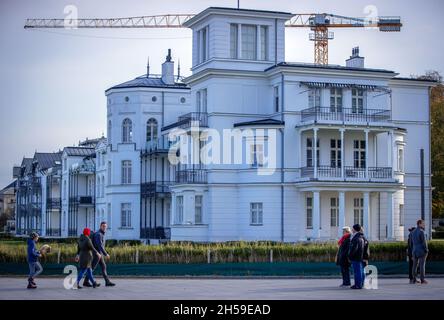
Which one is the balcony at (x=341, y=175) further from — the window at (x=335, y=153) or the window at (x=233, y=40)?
the window at (x=233, y=40)

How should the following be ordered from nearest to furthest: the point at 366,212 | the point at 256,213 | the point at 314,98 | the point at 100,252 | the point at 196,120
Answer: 1. the point at 100,252
2. the point at 366,212
3. the point at 256,213
4. the point at 314,98
5. the point at 196,120

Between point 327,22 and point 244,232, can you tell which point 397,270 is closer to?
point 244,232

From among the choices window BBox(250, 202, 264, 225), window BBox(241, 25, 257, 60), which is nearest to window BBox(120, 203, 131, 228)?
window BBox(250, 202, 264, 225)

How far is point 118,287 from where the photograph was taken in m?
27.5

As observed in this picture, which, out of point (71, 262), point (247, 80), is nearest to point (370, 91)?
point (247, 80)

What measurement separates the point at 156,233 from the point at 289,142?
53.3 feet

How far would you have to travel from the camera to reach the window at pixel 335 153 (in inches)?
2311

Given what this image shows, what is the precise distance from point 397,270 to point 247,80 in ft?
89.1

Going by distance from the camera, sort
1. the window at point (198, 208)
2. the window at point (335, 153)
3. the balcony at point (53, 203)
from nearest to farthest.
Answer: the window at point (335, 153) → the window at point (198, 208) → the balcony at point (53, 203)

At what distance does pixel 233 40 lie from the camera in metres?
59.7

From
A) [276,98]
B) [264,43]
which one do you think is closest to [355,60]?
[264,43]

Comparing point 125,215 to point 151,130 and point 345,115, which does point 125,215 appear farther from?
point 345,115

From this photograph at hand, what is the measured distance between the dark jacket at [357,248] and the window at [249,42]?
33.7 meters

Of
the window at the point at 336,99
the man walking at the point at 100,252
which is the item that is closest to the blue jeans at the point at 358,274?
the man walking at the point at 100,252
